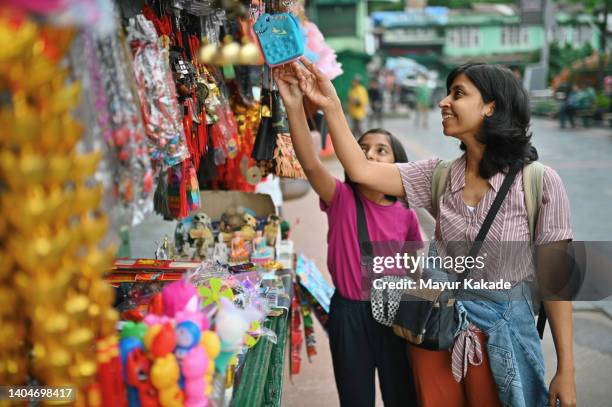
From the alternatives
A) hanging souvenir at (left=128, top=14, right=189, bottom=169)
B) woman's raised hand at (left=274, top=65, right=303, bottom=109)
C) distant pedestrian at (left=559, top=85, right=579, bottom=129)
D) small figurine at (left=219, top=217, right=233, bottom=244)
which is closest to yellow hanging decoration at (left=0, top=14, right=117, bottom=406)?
hanging souvenir at (left=128, top=14, right=189, bottom=169)

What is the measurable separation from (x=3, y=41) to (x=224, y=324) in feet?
2.50

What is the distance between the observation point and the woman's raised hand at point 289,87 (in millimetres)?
2188

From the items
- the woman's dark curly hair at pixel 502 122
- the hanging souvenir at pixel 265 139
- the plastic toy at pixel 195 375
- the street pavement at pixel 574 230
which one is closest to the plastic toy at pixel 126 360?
the plastic toy at pixel 195 375

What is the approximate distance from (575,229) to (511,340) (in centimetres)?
540

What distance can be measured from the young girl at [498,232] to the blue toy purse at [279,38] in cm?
54

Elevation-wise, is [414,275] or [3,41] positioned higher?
[3,41]

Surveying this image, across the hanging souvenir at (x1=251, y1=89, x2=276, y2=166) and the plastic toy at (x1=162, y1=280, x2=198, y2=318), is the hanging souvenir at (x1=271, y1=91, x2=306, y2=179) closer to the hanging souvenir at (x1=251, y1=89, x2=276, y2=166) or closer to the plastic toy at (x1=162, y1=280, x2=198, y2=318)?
the hanging souvenir at (x1=251, y1=89, x2=276, y2=166)

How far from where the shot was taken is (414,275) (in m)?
2.27

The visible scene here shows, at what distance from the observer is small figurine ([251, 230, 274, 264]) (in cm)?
321

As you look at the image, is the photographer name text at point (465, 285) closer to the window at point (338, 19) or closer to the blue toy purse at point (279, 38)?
the blue toy purse at point (279, 38)

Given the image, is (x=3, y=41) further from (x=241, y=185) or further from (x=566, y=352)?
(x=241, y=185)

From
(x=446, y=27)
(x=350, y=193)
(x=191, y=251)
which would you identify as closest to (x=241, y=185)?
(x=191, y=251)

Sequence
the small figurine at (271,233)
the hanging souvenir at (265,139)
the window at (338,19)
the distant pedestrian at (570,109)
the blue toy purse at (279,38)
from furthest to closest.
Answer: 1. the window at (338,19)
2. the distant pedestrian at (570,109)
3. the small figurine at (271,233)
4. the hanging souvenir at (265,139)
5. the blue toy purse at (279,38)

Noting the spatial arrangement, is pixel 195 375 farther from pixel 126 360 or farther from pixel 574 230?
pixel 574 230
